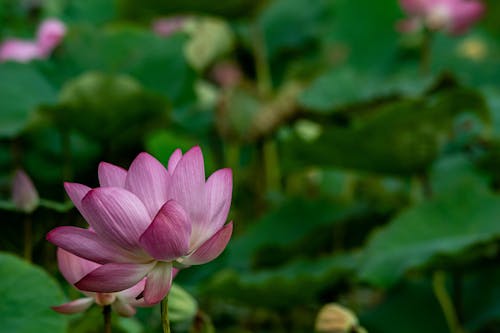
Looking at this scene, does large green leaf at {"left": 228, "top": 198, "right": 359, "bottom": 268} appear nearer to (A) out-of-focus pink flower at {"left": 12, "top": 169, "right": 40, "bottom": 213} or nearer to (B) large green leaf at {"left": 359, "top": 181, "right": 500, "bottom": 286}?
(B) large green leaf at {"left": 359, "top": 181, "right": 500, "bottom": 286}

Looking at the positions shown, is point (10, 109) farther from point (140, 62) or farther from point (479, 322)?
point (479, 322)

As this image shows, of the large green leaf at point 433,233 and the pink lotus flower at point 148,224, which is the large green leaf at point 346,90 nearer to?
the large green leaf at point 433,233

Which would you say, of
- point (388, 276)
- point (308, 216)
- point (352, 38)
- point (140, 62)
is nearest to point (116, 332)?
point (388, 276)

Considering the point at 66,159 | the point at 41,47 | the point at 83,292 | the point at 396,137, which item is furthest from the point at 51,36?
the point at 83,292

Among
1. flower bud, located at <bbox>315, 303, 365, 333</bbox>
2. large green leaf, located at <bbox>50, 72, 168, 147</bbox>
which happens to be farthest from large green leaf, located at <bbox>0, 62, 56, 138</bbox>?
flower bud, located at <bbox>315, 303, 365, 333</bbox>

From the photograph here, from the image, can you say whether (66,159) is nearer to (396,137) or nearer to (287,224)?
(287,224)
